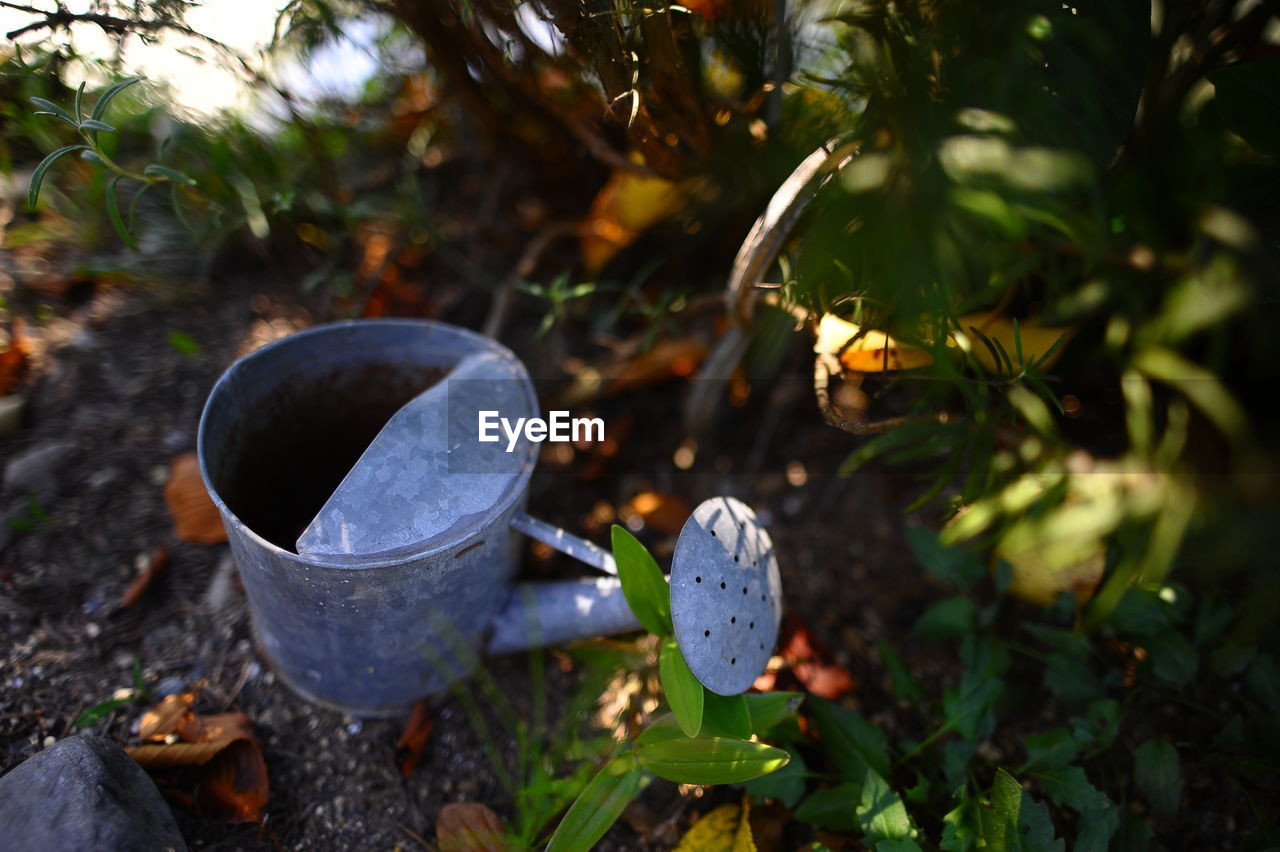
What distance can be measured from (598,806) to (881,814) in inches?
14.5

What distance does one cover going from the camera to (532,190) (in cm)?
172

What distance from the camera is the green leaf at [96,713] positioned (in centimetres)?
107

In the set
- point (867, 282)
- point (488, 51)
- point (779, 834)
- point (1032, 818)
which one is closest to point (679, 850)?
A: point (779, 834)

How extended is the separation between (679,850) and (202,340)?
1.33 meters

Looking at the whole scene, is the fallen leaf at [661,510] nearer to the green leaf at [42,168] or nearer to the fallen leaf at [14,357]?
the green leaf at [42,168]

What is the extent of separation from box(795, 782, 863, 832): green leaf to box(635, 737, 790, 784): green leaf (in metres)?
0.15

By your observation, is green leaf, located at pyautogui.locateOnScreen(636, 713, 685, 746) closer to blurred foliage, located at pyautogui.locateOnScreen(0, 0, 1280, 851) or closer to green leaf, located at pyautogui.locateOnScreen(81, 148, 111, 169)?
blurred foliage, located at pyautogui.locateOnScreen(0, 0, 1280, 851)

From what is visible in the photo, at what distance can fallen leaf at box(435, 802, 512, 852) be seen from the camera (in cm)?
107

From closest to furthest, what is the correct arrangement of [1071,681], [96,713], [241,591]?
[96,713] → [1071,681] → [241,591]

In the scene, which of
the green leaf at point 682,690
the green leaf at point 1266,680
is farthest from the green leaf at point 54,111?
the green leaf at point 1266,680

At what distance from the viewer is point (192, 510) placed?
133cm

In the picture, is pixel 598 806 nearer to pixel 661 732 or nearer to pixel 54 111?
pixel 661 732

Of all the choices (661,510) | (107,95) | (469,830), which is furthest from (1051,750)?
(107,95)

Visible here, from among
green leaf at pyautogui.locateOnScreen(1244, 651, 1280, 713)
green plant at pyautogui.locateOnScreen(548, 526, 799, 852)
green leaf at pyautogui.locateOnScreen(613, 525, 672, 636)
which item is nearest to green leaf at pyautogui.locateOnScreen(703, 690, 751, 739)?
green plant at pyautogui.locateOnScreen(548, 526, 799, 852)
